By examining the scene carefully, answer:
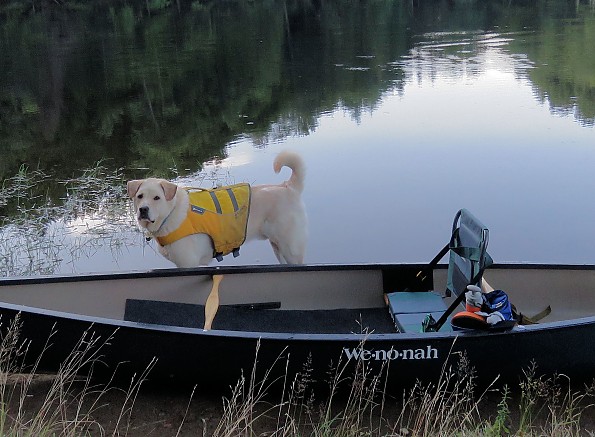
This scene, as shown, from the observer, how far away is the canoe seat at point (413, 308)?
5.00m

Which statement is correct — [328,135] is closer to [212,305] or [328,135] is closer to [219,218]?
[219,218]

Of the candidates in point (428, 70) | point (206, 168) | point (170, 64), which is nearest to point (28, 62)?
point (170, 64)

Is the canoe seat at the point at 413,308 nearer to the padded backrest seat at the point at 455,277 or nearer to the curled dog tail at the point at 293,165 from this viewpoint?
the padded backrest seat at the point at 455,277

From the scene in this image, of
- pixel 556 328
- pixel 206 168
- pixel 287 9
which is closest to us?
pixel 556 328

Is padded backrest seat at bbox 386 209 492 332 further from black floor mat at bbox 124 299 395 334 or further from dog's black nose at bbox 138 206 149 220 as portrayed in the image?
dog's black nose at bbox 138 206 149 220

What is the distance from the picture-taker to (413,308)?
524cm

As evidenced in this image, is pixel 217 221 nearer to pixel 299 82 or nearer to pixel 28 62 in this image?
pixel 299 82

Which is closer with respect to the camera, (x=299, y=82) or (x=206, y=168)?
(x=206, y=168)

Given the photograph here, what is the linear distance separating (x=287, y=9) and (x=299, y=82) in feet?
88.8

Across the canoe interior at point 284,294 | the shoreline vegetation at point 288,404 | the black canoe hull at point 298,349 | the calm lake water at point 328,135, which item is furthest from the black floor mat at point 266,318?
the calm lake water at point 328,135

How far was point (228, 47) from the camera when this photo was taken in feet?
81.9

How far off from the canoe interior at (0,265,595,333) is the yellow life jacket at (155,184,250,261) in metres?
0.55

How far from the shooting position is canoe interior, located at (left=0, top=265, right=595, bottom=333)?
5.20 m

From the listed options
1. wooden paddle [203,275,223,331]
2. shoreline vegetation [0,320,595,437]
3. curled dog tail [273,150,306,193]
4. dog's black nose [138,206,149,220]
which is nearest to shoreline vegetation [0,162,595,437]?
shoreline vegetation [0,320,595,437]
